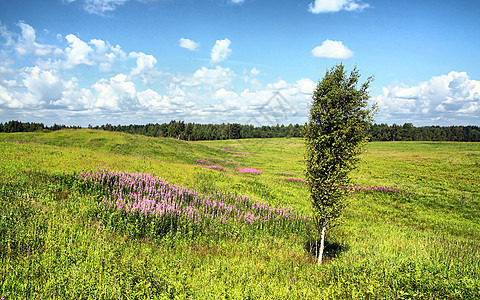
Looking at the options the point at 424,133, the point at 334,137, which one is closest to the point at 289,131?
the point at 424,133

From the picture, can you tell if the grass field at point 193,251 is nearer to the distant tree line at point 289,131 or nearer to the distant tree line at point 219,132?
the distant tree line at point 289,131

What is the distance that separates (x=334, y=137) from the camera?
7863mm

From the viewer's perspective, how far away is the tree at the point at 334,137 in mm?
7914

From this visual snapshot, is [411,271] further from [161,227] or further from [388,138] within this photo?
[388,138]

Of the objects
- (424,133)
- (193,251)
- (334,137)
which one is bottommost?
(193,251)

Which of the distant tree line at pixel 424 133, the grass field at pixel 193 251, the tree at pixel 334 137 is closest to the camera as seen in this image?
the grass field at pixel 193 251

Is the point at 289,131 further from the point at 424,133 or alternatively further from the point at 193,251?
the point at 193,251

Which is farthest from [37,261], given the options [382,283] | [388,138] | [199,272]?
[388,138]

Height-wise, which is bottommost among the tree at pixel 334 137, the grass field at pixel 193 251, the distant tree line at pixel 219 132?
the grass field at pixel 193 251

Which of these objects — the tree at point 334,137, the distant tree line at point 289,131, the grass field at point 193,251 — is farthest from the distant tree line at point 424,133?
the tree at point 334,137

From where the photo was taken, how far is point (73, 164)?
1408cm

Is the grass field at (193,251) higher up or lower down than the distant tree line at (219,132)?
lower down

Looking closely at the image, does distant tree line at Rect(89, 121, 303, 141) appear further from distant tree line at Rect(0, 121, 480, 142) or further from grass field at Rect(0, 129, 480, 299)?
grass field at Rect(0, 129, 480, 299)

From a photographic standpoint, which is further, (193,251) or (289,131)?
(289,131)
